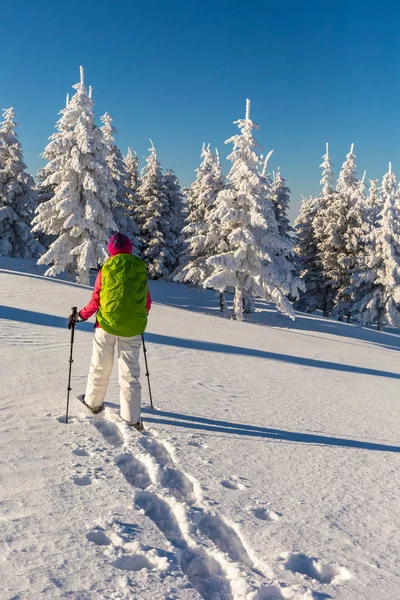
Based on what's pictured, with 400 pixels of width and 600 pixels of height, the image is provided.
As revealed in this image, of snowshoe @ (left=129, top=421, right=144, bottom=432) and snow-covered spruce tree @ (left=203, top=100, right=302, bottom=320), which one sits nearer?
snowshoe @ (left=129, top=421, right=144, bottom=432)

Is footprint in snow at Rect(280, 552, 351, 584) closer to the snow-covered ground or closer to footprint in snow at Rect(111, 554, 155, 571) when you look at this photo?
the snow-covered ground

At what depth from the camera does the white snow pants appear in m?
5.17

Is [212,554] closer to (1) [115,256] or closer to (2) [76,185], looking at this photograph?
(1) [115,256]

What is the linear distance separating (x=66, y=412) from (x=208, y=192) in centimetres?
2690

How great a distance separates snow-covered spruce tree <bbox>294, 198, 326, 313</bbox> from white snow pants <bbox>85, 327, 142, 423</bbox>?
3092 cm

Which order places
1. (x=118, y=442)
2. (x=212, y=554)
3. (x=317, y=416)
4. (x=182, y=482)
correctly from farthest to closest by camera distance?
1. (x=317, y=416)
2. (x=118, y=442)
3. (x=182, y=482)
4. (x=212, y=554)

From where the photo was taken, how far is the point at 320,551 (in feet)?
10.2

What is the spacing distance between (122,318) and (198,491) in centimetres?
219

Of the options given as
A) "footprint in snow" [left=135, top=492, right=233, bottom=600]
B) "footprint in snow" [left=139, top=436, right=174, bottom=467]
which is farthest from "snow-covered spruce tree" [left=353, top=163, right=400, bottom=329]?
"footprint in snow" [left=135, top=492, right=233, bottom=600]

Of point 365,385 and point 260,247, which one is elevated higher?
point 260,247

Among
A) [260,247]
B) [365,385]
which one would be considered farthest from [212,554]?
[260,247]

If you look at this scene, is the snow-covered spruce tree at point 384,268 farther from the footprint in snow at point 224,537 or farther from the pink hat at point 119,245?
the footprint in snow at point 224,537

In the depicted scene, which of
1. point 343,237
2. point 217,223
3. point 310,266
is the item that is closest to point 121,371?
point 217,223

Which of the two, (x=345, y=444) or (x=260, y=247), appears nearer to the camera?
(x=345, y=444)
